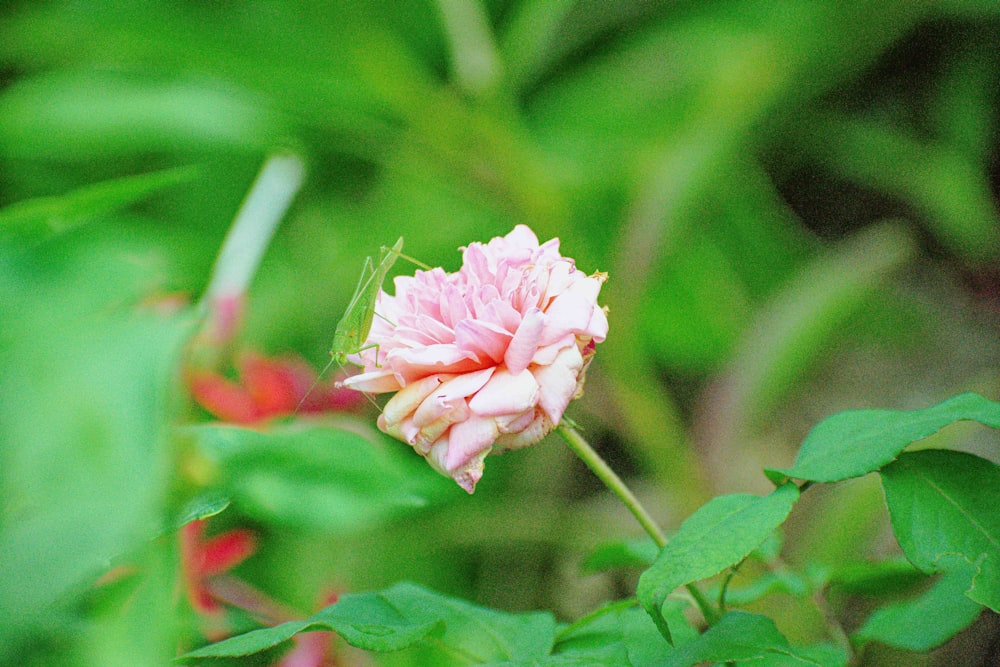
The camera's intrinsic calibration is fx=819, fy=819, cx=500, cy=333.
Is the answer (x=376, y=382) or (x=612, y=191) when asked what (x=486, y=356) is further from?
(x=612, y=191)

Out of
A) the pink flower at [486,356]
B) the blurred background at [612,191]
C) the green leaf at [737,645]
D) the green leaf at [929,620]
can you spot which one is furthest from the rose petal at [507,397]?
the blurred background at [612,191]

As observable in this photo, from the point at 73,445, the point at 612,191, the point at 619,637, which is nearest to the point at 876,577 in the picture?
the point at 619,637

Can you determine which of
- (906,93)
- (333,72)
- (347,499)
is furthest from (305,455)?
(906,93)

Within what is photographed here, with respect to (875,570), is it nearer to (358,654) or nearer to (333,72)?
(358,654)

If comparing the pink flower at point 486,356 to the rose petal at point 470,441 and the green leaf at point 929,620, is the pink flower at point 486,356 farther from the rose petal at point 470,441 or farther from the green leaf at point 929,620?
the green leaf at point 929,620

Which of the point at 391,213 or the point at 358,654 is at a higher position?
the point at 391,213
